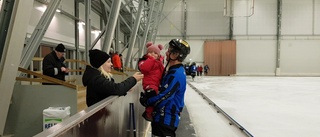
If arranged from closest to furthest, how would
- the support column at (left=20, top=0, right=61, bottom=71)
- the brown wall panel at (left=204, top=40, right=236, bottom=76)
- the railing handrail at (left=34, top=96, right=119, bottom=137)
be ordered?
1. the railing handrail at (left=34, top=96, right=119, bottom=137)
2. the support column at (left=20, top=0, right=61, bottom=71)
3. the brown wall panel at (left=204, top=40, right=236, bottom=76)

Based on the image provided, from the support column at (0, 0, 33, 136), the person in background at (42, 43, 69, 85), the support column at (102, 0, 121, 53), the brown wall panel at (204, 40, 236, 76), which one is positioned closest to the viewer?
the support column at (0, 0, 33, 136)

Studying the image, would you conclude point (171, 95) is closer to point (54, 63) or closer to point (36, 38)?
point (54, 63)

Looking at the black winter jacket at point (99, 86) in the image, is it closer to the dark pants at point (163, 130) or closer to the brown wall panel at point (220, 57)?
the dark pants at point (163, 130)

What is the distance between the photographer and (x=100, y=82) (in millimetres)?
2625

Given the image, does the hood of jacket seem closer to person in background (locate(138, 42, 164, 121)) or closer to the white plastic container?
person in background (locate(138, 42, 164, 121))

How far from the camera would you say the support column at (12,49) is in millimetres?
3105

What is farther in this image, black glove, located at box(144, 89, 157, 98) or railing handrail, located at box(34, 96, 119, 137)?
black glove, located at box(144, 89, 157, 98)

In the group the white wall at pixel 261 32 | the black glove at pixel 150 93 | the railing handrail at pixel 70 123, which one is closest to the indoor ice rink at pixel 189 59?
the railing handrail at pixel 70 123

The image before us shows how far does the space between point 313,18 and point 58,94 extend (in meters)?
34.1

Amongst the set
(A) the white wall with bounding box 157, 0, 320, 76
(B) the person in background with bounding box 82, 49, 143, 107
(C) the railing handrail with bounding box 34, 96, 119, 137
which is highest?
(A) the white wall with bounding box 157, 0, 320, 76

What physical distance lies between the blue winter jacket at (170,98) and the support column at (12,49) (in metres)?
1.70

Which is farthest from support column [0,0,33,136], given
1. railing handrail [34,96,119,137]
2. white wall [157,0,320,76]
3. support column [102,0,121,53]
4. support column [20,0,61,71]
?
white wall [157,0,320,76]

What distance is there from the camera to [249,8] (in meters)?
25.9

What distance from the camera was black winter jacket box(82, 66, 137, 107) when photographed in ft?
8.58
